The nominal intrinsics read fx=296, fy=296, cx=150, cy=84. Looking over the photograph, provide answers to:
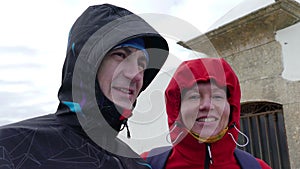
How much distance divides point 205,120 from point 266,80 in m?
2.47

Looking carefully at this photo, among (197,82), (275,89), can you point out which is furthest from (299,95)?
(197,82)

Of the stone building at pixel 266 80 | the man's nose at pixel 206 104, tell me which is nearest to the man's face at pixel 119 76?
the man's nose at pixel 206 104

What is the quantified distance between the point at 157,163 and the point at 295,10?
284 cm

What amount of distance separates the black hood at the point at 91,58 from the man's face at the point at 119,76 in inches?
1.1

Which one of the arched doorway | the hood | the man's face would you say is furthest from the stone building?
the man's face

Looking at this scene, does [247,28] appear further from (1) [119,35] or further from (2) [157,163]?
(1) [119,35]

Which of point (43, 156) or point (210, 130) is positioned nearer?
point (43, 156)

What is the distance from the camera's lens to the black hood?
111 centimetres

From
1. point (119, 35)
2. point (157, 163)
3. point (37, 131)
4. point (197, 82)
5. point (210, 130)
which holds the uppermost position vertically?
point (119, 35)

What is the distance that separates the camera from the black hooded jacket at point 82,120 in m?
0.98

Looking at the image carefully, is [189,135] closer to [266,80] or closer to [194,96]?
[194,96]

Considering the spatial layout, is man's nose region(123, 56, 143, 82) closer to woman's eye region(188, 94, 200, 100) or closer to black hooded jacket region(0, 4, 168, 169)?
black hooded jacket region(0, 4, 168, 169)

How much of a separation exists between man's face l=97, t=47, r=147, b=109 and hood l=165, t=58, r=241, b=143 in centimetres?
60

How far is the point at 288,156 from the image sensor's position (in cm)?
356
